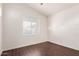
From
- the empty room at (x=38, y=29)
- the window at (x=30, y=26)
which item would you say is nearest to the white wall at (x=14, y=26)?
the empty room at (x=38, y=29)

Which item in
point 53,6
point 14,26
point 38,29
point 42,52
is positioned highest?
point 53,6

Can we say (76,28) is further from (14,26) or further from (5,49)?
(5,49)

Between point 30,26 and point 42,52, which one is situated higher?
point 30,26

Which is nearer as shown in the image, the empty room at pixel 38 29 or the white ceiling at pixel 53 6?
the empty room at pixel 38 29

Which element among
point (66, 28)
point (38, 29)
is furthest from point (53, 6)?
point (38, 29)

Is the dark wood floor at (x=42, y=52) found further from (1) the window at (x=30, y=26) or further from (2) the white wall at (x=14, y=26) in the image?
(1) the window at (x=30, y=26)

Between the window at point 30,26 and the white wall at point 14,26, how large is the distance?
0.92 ft

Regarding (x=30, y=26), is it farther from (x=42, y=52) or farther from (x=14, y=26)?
(x=42, y=52)

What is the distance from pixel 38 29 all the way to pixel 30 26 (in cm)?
70

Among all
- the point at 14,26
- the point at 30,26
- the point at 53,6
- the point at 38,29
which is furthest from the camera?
the point at 38,29

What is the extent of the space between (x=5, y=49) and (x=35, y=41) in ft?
7.19

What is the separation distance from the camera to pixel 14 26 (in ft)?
14.9

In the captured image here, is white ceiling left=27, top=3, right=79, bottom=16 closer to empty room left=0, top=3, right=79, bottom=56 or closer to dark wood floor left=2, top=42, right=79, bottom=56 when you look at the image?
empty room left=0, top=3, right=79, bottom=56

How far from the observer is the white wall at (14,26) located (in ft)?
13.6
